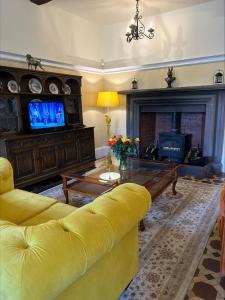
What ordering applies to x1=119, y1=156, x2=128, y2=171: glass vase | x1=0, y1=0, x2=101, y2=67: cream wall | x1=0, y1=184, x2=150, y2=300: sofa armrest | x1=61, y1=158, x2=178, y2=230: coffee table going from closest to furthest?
x1=0, y1=184, x2=150, y2=300: sofa armrest, x1=61, y1=158, x2=178, y2=230: coffee table, x1=119, y1=156, x2=128, y2=171: glass vase, x1=0, y1=0, x2=101, y2=67: cream wall

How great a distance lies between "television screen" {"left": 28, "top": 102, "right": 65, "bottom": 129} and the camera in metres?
4.04

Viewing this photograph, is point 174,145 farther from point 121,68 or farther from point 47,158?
point 47,158

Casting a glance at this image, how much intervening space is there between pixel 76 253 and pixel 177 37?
4678mm

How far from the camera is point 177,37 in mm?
4492

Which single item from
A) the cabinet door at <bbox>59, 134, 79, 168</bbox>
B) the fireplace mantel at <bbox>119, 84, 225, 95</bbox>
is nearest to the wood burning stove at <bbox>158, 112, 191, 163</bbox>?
the fireplace mantel at <bbox>119, 84, 225, 95</bbox>

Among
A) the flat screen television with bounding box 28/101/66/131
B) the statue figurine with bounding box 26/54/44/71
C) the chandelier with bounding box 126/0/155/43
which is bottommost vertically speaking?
the flat screen television with bounding box 28/101/66/131

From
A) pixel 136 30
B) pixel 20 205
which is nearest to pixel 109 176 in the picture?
pixel 20 205

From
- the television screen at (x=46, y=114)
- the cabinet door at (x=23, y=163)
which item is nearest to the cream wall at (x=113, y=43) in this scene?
the television screen at (x=46, y=114)

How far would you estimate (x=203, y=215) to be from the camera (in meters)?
2.77

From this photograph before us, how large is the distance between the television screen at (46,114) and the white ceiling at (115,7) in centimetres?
187

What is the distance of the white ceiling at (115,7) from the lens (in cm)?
A: 411

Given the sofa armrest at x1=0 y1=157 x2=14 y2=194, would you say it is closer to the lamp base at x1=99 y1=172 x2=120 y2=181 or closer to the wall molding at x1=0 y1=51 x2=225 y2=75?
the lamp base at x1=99 y1=172 x2=120 y2=181

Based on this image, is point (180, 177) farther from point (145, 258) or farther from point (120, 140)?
point (145, 258)

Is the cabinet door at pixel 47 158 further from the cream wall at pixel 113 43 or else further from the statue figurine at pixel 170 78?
the statue figurine at pixel 170 78
